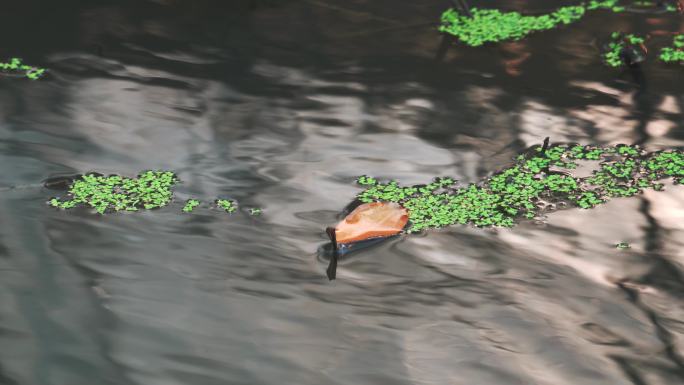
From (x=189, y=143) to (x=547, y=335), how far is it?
122 cm

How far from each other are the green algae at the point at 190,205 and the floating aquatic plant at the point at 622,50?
154 centimetres

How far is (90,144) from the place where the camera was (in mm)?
2508

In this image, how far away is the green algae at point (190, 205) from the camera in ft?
7.21

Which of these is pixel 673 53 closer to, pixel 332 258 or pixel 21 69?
pixel 332 258

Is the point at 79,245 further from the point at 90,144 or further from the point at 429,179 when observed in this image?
the point at 429,179

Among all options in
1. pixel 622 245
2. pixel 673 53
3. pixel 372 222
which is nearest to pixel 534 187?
pixel 622 245

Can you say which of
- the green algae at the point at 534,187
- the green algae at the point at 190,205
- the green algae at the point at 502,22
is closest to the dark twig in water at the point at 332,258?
the green algae at the point at 534,187

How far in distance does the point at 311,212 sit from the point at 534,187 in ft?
1.98

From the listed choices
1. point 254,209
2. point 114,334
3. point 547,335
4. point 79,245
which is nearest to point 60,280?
point 79,245

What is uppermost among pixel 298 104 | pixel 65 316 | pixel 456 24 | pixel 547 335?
pixel 456 24

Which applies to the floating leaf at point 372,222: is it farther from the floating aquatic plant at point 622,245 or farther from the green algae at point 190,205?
the floating aquatic plant at point 622,245

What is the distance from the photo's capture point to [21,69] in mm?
2885

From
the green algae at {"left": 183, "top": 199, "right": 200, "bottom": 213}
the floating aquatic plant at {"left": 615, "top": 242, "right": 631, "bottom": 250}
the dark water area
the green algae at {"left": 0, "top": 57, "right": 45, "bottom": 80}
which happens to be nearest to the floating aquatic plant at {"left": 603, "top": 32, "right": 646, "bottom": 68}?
the dark water area

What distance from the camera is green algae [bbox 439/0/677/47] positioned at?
3125 mm
